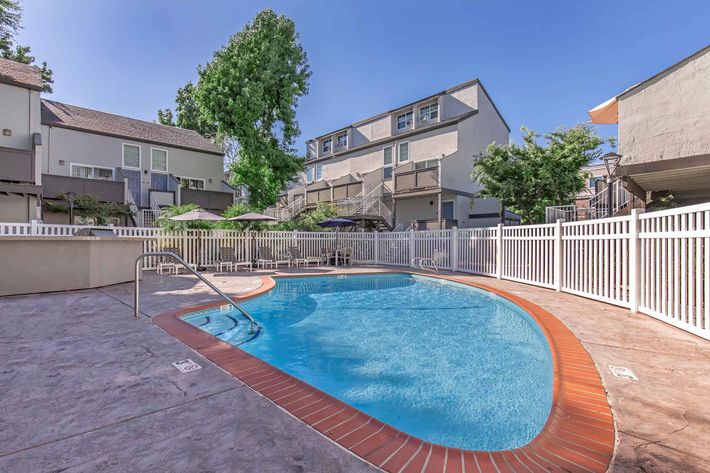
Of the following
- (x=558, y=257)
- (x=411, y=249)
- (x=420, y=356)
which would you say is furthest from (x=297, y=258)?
(x=420, y=356)

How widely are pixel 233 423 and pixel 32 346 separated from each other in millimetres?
3464

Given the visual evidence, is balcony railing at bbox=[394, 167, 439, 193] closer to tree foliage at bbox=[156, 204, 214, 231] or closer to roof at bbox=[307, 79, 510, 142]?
roof at bbox=[307, 79, 510, 142]

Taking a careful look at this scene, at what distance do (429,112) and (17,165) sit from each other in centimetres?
2193

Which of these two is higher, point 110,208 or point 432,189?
point 432,189

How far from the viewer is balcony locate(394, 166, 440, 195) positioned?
19006 mm

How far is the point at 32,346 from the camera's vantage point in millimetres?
3975

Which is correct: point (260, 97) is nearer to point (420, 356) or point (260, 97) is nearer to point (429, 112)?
point (429, 112)

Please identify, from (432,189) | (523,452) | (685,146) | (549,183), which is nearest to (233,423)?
(523,452)

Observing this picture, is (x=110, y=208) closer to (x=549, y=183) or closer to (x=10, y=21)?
(x=10, y=21)

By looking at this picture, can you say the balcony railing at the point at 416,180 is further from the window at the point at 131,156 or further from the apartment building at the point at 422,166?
the window at the point at 131,156

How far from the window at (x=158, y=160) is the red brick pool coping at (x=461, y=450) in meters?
20.9

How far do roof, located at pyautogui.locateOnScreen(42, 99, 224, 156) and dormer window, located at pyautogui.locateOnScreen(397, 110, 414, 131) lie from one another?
13141mm

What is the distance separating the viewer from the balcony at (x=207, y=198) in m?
20.2

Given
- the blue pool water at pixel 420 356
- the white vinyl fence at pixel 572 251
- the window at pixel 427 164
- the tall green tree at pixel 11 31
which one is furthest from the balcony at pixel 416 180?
the tall green tree at pixel 11 31
